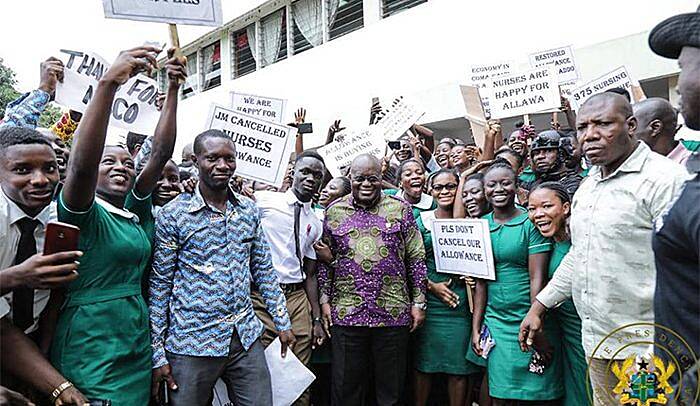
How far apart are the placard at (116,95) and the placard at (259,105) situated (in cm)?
120

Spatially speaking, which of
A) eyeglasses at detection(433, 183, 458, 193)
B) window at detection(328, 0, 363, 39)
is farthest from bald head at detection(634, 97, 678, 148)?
window at detection(328, 0, 363, 39)

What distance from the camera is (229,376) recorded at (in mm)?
3393

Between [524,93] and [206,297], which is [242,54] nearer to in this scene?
[524,93]

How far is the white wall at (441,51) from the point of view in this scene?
8.01 metres

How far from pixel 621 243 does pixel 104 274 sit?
243cm

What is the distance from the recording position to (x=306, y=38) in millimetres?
14359

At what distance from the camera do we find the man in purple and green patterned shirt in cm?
412

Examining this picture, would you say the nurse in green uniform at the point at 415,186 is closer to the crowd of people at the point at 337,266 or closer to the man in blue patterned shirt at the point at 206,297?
the crowd of people at the point at 337,266

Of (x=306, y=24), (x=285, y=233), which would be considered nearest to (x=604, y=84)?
(x=285, y=233)

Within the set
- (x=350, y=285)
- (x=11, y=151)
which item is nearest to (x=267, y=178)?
(x=350, y=285)

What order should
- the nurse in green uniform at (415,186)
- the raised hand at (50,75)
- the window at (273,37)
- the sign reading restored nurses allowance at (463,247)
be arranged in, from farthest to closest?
the window at (273,37) → the nurse in green uniform at (415,186) → the raised hand at (50,75) → the sign reading restored nurses allowance at (463,247)

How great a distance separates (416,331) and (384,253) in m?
0.71

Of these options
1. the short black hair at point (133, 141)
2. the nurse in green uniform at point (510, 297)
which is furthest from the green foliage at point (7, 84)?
the nurse in green uniform at point (510, 297)

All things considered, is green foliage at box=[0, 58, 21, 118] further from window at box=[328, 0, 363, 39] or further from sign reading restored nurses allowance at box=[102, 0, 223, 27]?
sign reading restored nurses allowance at box=[102, 0, 223, 27]
